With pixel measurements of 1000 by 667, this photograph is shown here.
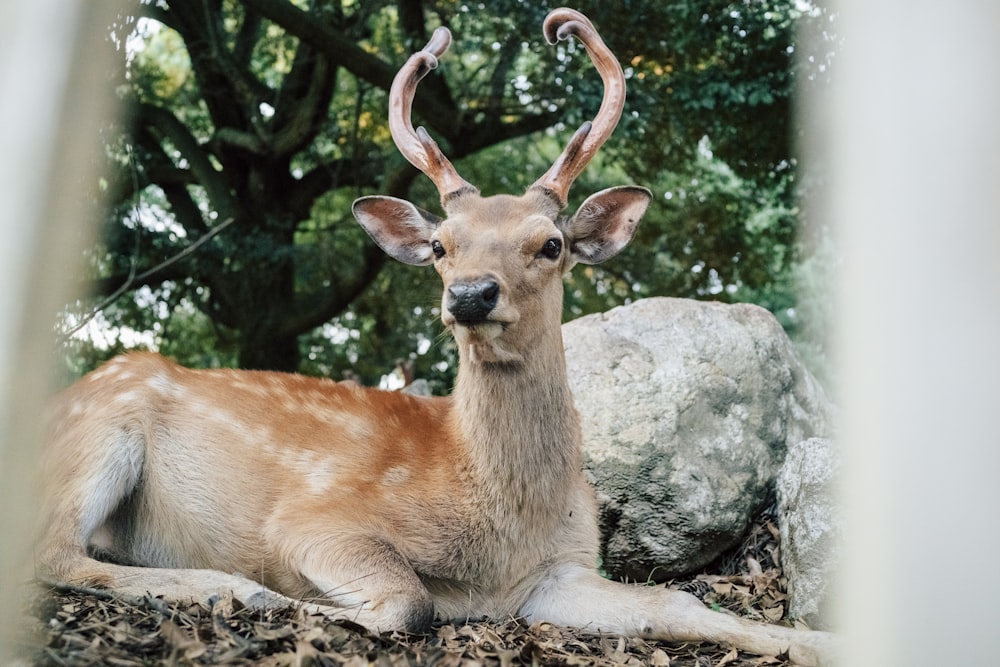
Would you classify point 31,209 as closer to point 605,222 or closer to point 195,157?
point 605,222

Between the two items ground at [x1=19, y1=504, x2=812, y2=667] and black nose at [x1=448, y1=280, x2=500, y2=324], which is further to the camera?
black nose at [x1=448, y1=280, x2=500, y2=324]

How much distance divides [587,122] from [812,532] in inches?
87.4

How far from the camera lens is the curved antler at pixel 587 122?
4.52 meters

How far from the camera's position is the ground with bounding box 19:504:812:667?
Result: 2.73 metres

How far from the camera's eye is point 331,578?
12.7ft

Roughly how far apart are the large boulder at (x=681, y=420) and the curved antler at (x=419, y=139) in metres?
1.64

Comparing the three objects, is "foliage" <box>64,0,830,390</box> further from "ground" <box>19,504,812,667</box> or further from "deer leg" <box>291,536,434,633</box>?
"ground" <box>19,504,812,667</box>

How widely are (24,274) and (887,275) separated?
5.46 ft

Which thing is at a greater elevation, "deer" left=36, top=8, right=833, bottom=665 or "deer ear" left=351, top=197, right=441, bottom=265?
"deer ear" left=351, top=197, right=441, bottom=265

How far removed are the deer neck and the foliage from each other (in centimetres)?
344

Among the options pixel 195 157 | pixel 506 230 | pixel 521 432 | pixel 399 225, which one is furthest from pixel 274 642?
pixel 195 157

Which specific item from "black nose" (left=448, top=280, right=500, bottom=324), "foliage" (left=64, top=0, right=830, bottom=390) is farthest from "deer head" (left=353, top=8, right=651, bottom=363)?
"foliage" (left=64, top=0, right=830, bottom=390)

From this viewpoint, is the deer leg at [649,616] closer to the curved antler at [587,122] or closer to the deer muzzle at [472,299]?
the deer muzzle at [472,299]

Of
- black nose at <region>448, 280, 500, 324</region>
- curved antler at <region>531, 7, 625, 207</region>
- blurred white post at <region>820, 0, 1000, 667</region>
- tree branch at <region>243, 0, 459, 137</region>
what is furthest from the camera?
tree branch at <region>243, 0, 459, 137</region>
